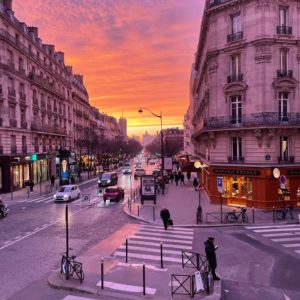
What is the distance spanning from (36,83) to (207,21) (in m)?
28.8

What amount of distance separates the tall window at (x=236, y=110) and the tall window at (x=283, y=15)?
660 cm

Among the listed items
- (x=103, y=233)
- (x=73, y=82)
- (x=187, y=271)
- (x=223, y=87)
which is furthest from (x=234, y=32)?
(x=73, y=82)

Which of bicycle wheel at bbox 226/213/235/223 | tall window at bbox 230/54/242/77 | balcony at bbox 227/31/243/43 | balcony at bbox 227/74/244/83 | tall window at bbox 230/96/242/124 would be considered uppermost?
balcony at bbox 227/31/243/43

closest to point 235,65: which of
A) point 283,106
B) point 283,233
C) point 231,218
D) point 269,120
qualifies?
point 283,106

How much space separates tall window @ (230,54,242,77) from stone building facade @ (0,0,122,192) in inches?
1027

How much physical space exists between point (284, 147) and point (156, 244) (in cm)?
1541

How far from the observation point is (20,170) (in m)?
45.8

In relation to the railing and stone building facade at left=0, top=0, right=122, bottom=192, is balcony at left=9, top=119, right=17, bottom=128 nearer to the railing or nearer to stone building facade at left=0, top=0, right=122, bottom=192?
stone building facade at left=0, top=0, right=122, bottom=192

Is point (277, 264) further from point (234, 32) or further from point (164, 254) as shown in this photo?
point (234, 32)

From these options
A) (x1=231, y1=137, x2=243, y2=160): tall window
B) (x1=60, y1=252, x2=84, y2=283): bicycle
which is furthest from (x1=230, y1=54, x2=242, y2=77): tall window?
(x1=60, y1=252, x2=84, y2=283): bicycle

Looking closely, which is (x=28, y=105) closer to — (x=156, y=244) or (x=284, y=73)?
(x=284, y=73)

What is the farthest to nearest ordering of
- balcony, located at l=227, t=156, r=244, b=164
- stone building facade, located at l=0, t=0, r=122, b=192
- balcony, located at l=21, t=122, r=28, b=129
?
balcony, located at l=21, t=122, r=28, b=129 → stone building facade, located at l=0, t=0, r=122, b=192 → balcony, located at l=227, t=156, r=244, b=164

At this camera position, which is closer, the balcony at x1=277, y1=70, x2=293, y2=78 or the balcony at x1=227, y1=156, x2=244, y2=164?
the balcony at x1=277, y1=70, x2=293, y2=78

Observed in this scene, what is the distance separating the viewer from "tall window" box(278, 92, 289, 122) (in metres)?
28.0
